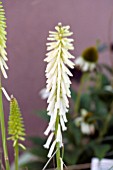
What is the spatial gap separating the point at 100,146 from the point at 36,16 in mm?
511

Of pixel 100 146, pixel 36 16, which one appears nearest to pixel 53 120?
pixel 100 146

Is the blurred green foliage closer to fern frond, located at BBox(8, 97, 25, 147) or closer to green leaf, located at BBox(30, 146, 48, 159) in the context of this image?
green leaf, located at BBox(30, 146, 48, 159)

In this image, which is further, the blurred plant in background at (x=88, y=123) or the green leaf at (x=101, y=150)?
the blurred plant in background at (x=88, y=123)

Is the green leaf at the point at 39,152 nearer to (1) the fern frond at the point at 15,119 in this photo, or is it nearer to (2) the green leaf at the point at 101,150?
(2) the green leaf at the point at 101,150

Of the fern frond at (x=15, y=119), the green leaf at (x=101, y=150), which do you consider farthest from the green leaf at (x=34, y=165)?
the fern frond at (x=15, y=119)

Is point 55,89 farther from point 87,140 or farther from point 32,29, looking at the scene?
point 32,29

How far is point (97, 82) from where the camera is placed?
126 centimetres

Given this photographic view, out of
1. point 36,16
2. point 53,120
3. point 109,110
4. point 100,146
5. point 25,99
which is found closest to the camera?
point 53,120

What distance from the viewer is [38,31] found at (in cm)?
141

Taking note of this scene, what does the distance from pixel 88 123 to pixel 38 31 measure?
43cm

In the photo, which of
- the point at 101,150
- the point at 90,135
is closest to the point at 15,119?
the point at 101,150

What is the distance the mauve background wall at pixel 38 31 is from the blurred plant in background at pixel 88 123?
0.24 m

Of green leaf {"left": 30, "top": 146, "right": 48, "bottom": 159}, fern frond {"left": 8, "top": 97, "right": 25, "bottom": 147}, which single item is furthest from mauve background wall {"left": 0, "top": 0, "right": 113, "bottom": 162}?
fern frond {"left": 8, "top": 97, "right": 25, "bottom": 147}

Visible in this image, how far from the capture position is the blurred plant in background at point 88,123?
1.09m
